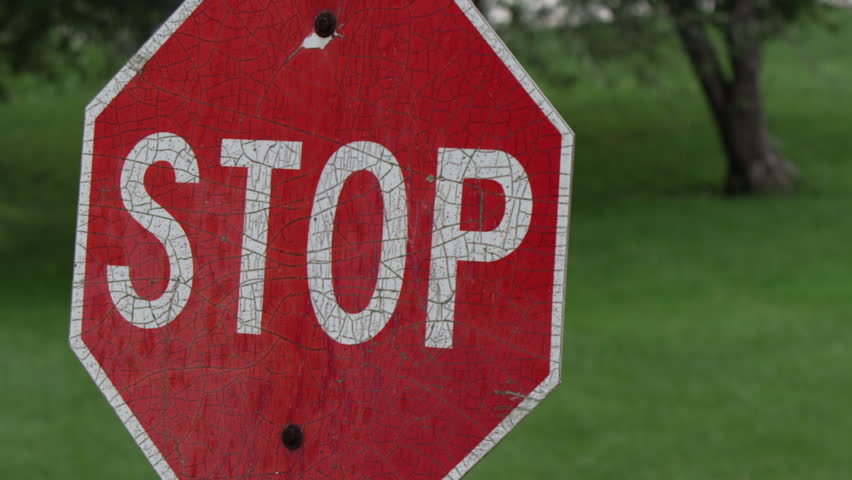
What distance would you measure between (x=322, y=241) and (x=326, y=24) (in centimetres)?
34

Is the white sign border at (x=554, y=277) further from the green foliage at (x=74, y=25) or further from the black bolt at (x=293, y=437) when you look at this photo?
the green foliage at (x=74, y=25)

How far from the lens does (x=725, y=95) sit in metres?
16.2

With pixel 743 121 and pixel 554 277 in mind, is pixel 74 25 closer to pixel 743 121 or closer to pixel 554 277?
pixel 743 121

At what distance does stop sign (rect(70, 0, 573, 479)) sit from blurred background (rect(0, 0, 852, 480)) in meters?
4.19

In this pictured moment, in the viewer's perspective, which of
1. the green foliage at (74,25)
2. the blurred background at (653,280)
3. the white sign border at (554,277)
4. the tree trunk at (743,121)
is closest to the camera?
the white sign border at (554,277)

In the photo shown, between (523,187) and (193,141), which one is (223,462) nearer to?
(193,141)

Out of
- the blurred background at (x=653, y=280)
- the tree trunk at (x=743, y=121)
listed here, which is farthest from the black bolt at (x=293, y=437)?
the tree trunk at (x=743, y=121)

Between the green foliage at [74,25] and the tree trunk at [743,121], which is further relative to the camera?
the tree trunk at [743,121]

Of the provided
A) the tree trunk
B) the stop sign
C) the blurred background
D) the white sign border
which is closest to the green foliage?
the blurred background

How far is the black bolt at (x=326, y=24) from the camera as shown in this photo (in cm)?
163

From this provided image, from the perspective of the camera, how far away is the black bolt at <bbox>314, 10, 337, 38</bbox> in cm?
163

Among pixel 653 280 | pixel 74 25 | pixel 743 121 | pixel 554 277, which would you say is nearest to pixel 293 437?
pixel 554 277

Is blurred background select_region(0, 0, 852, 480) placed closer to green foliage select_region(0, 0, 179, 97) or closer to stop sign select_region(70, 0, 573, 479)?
green foliage select_region(0, 0, 179, 97)

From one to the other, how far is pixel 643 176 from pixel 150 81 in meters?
18.0
